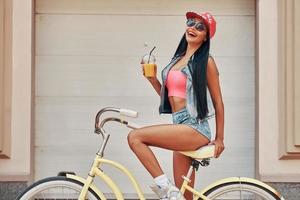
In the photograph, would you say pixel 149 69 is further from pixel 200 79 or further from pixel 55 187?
pixel 55 187

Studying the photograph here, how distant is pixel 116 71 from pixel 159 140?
96.6 inches

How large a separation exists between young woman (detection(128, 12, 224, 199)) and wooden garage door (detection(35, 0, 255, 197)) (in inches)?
82.6

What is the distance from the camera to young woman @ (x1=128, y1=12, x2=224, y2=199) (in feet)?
17.5

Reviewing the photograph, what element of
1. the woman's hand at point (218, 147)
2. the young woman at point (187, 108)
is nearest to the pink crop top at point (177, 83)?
the young woman at point (187, 108)

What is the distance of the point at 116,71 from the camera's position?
25.3ft

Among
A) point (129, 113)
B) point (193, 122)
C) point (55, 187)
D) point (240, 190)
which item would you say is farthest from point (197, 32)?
point (55, 187)

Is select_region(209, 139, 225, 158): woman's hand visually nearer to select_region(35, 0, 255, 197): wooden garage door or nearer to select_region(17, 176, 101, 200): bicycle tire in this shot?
select_region(17, 176, 101, 200): bicycle tire

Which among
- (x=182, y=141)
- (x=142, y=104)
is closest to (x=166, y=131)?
(x=182, y=141)

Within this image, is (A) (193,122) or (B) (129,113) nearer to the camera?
(B) (129,113)

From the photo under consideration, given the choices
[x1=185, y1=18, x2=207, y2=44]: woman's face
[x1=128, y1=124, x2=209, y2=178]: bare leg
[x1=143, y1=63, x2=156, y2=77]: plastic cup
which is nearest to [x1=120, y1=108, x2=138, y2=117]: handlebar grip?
[x1=128, y1=124, x2=209, y2=178]: bare leg

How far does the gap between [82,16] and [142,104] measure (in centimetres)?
110

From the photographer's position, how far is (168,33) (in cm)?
774

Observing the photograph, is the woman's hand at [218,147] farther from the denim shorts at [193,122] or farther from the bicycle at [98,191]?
the bicycle at [98,191]

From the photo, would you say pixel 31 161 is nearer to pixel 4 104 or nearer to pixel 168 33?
pixel 4 104
